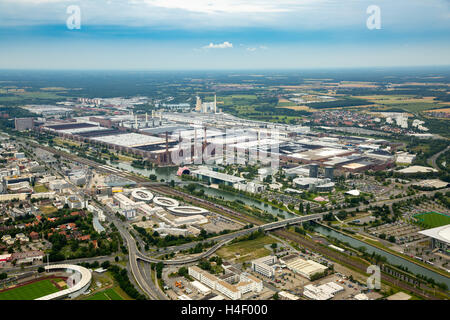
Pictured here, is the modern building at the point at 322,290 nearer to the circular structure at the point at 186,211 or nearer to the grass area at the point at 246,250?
the grass area at the point at 246,250

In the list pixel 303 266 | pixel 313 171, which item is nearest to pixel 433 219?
pixel 313 171

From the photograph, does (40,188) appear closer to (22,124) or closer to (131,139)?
(131,139)

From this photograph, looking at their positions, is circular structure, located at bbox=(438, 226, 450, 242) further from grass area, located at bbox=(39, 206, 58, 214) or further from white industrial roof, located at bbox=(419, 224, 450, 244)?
grass area, located at bbox=(39, 206, 58, 214)

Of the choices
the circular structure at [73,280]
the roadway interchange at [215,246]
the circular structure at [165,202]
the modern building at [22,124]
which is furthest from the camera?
the modern building at [22,124]

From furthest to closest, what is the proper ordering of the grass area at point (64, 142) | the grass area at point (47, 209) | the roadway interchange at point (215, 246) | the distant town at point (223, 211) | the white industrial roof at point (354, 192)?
the grass area at point (64, 142)
the white industrial roof at point (354, 192)
the grass area at point (47, 209)
the distant town at point (223, 211)
the roadway interchange at point (215, 246)

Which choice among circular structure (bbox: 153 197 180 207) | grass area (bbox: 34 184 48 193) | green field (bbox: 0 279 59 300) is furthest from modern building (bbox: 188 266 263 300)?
grass area (bbox: 34 184 48 193)

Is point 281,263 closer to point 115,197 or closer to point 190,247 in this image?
point 190,247

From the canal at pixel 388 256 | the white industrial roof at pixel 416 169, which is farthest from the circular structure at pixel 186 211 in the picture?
the white industrial roof at pixel 416 169
